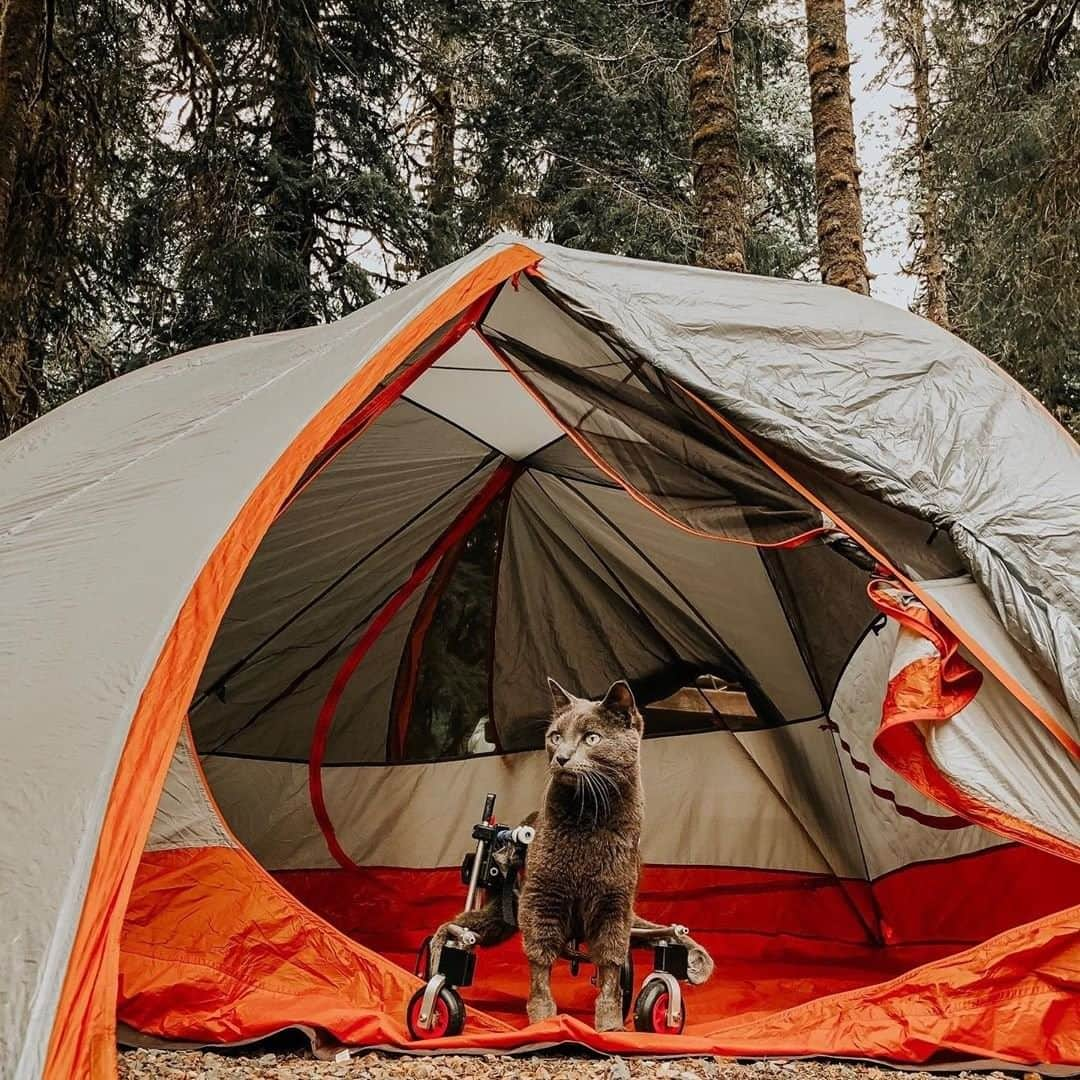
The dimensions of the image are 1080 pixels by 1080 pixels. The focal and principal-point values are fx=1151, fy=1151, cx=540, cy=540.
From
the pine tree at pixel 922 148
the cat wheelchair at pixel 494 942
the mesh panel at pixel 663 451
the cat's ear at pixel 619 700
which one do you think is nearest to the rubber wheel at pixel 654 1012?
the cat wheelchair at pixel 494 942

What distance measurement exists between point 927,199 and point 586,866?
8.30 m

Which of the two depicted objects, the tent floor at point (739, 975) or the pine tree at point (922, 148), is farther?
the pine tree at point (922, 148)

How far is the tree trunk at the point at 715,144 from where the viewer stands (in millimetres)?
6316

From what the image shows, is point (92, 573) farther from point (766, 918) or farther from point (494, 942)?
point (766, 918)

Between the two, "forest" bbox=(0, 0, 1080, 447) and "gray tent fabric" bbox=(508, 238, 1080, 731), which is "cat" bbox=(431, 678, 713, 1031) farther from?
"forest" bbox=(0, 0, 1080, 447)

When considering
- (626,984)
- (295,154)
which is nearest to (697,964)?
(626,984)

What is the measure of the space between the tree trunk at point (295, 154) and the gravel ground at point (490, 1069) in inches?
176

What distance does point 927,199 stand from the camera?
9469 mm

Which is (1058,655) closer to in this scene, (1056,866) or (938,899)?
(1056,866)

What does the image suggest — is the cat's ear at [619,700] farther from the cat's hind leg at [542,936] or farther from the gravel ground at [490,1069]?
the gravel ground at [490,1069]

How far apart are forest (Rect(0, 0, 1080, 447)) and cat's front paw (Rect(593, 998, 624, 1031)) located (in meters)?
3.95

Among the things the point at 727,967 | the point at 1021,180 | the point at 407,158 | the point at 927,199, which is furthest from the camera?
the point at 927,199

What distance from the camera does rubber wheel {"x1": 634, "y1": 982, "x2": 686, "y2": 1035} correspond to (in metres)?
2.47

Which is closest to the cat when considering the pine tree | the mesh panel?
the mesh panel
